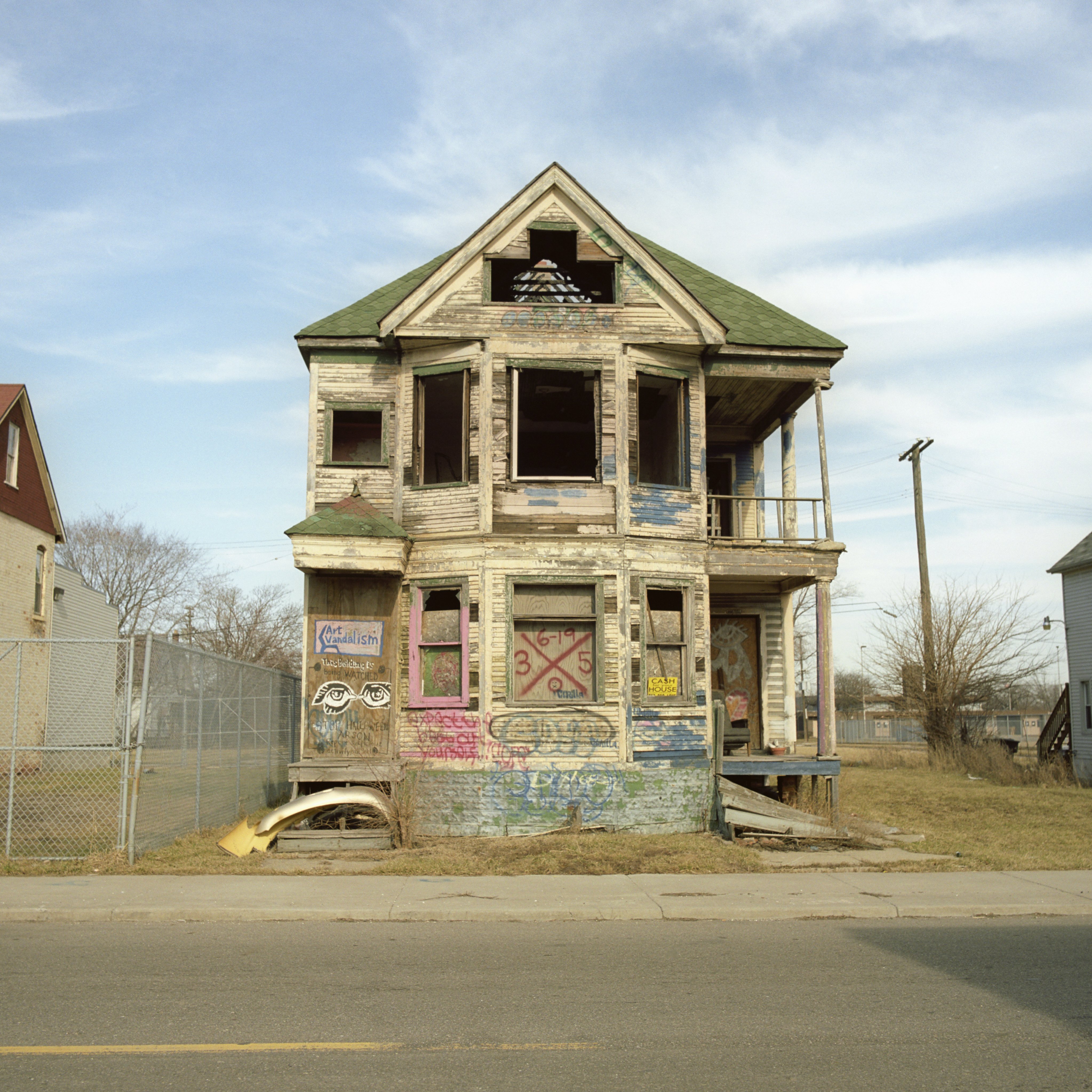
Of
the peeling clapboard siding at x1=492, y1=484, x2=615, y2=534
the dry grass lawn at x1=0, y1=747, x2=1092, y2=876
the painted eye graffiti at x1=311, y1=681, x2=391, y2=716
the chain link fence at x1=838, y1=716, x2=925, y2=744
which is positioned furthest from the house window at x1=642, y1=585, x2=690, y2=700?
the chain link fence at x1=838, y1=716, x2=925, y2=744

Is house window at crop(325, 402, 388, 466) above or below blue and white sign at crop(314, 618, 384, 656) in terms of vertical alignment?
above

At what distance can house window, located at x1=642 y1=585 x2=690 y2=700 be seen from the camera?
14570 millimetres

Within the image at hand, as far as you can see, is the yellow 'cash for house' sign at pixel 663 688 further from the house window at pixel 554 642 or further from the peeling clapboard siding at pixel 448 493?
the peeling clapboard siding at pixel 448 493

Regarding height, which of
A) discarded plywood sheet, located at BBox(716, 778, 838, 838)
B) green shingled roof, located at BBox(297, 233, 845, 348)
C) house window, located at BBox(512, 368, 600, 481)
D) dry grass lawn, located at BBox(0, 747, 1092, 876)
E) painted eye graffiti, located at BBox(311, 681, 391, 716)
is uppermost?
green shingled roof, located at BBox(297, 233, 845, 348)

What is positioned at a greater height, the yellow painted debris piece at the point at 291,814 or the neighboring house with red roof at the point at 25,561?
the neighboring house with red roof at the point at 25,561

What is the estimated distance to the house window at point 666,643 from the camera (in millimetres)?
14570

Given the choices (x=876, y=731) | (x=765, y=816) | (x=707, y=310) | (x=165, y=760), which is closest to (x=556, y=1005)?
(x=165, y=760)

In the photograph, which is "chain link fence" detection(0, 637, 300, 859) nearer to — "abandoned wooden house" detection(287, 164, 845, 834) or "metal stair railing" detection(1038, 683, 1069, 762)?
"abandoned wooden house" detection(287, 164, 845, 834)

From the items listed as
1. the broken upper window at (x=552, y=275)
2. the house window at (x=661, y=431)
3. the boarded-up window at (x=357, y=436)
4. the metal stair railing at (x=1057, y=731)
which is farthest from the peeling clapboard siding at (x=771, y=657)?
the metal stair railing at (x=1057, y=731)

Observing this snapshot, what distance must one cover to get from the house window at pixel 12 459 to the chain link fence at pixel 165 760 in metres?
8.15

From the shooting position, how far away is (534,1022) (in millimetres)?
5816

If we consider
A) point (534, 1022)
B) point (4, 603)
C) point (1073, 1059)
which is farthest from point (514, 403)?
point (4, 603)

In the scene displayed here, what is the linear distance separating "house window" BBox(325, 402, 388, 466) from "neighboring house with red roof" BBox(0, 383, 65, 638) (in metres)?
14.9

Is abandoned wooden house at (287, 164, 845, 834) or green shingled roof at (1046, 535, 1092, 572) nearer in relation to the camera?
abandoned wooden house at (287, 164, 845, 834)
